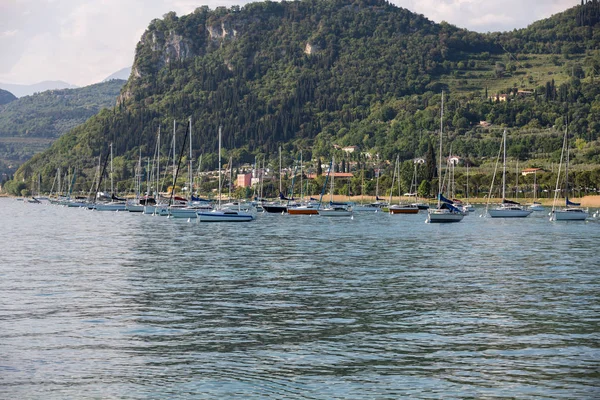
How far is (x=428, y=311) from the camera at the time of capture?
3144 centimetres

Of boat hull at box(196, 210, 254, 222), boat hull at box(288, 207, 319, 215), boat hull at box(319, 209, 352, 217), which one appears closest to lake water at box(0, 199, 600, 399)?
boat hull at box(196, 210, 254, 222)

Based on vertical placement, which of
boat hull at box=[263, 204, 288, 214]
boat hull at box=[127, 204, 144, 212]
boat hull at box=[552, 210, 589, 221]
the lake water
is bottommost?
the lake water

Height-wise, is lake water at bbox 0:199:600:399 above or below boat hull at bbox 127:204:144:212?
below

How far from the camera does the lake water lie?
20.8 metres

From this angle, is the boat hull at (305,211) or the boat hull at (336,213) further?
the boat hull at (305,211)

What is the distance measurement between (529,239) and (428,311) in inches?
1741

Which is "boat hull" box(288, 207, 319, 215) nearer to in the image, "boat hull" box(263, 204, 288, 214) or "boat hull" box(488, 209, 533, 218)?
"boat hull" box(263, 204, 288, 214)

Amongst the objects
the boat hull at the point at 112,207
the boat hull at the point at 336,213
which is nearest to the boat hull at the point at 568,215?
the boat hull at the point at 336,213

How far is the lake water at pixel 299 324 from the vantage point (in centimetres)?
2084

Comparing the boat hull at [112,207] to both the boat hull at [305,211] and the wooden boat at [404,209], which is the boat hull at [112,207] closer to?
the boat hull at [305,211]

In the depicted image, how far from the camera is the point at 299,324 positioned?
28.4 metres

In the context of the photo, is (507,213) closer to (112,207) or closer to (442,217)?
(442,217)

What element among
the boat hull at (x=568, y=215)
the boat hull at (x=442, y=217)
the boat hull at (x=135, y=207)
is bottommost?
the boat hull at (x=135, y=207)

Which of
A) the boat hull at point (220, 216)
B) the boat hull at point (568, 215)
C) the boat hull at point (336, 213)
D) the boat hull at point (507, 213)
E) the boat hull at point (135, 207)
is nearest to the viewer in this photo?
the boat hull at point (220, 216)
